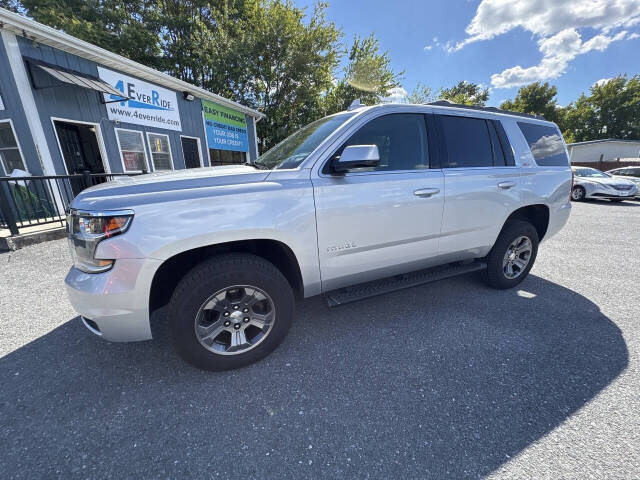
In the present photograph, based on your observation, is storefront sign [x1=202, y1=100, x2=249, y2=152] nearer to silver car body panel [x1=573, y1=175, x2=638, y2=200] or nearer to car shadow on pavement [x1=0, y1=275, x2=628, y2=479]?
car shadow on pavement [x1=0, y1=275, x2=628, y2=479]

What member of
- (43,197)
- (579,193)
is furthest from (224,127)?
(579,193)

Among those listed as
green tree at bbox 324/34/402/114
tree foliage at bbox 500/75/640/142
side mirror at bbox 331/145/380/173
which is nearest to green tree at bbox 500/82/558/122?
tree foliage at bbox 500/75/640/142

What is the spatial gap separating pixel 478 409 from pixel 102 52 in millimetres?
9533

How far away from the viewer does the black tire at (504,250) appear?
3162mm

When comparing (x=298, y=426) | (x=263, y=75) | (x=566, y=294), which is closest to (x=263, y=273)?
Result: (x=298, y=426)

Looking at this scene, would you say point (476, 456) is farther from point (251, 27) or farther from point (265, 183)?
point (251, 27)

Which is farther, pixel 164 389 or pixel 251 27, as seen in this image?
pixel 251 27

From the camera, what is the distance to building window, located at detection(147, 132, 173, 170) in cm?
838

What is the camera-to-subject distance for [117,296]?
1717 millimetres

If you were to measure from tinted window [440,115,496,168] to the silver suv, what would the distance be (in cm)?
2

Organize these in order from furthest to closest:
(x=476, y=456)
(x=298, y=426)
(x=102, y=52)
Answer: (x=102, y=52) → (x=298, y=426) → (x=476, y=456)

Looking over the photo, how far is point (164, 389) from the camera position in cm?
195

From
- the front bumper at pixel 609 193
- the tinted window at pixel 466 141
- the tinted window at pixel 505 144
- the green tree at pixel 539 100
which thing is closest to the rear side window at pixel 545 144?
the tinted window at pixel 505 144

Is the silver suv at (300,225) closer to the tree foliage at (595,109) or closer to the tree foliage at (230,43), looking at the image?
the tree foliage at (230,43)
